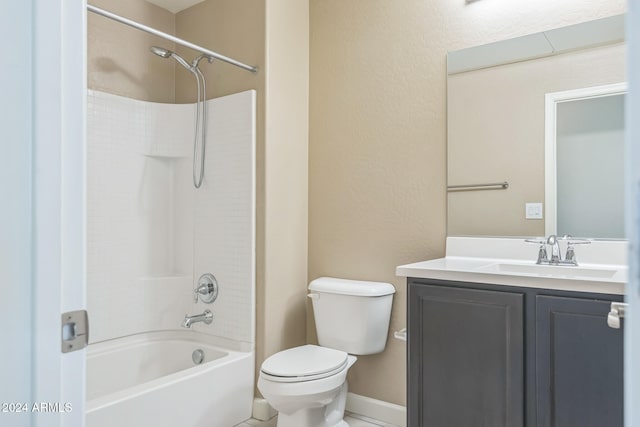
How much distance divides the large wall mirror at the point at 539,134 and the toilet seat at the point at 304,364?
2.74ft

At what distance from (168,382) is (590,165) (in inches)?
81.0

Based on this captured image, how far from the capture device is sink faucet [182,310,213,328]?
2.53 m

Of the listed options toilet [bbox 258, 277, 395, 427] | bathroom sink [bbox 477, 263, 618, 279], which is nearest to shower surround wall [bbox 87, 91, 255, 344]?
toilet [bbox 258, 277, 395, 427]

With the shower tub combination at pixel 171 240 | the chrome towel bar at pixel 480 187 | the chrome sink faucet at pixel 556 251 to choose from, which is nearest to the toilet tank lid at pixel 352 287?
the shower tub combination at pixel 171 240

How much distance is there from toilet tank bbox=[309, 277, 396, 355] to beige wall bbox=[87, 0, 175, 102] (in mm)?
1649

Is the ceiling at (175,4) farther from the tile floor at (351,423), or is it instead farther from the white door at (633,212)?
the white door at (633,212)

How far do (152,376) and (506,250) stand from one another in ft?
6.73

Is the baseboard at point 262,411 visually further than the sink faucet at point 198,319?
No

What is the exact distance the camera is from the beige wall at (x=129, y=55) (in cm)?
254

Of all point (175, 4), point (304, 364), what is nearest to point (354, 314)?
point (304, 364)

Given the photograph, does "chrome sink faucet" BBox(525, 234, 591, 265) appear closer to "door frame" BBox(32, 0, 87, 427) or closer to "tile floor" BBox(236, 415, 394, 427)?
"tile floor" BBox(236, 415, 394, 427)

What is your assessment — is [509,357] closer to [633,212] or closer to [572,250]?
Result: [572,250]

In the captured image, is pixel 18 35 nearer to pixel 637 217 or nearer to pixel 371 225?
pixel 637 217

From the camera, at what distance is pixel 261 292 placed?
2.43 metres
